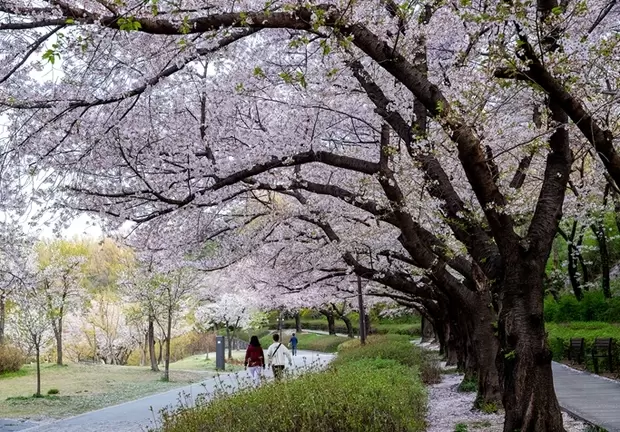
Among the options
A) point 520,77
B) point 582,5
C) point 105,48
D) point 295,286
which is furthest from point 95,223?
point 295,286

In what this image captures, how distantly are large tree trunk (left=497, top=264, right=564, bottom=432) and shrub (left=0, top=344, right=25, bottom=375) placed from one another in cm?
2603

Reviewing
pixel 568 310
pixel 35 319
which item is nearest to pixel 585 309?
pixel 568 310

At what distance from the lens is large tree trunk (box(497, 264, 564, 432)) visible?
7141 mm

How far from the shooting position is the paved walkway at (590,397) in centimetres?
932

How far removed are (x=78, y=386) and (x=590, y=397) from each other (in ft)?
58.2

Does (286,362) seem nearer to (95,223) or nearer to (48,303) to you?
(95,223)

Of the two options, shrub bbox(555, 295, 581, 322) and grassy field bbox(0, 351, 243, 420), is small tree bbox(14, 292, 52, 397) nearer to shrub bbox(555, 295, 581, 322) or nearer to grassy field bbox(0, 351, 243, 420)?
grassy field bbox(0, 351, 243, 420)

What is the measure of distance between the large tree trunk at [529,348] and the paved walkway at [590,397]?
1.69 m

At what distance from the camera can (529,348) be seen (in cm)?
726

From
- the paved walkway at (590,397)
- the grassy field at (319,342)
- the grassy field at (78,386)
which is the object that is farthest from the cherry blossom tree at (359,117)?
the grassy field at (319,342)

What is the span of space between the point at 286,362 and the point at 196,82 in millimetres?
7622

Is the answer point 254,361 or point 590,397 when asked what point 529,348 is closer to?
point 590,397

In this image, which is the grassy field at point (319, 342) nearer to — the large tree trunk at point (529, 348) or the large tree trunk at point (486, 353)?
the large tree trunk at point (486, 353)

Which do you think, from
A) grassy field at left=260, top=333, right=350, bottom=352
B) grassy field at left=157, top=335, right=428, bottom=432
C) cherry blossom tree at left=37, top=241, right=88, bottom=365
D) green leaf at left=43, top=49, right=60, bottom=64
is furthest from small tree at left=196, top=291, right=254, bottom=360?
green leaf at left=43, top=49, right=60, bottom=64
